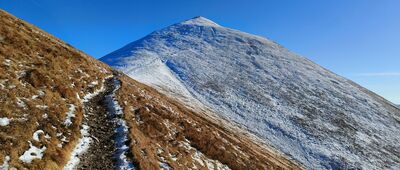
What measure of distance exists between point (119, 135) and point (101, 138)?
1877 mm

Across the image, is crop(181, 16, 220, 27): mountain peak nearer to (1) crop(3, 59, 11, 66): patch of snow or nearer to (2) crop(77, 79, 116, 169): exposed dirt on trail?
(2) crop(77, 79, 116, 169): exposed dirt on trail

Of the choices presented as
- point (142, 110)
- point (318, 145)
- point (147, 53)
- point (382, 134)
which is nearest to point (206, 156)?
point (142, 110)

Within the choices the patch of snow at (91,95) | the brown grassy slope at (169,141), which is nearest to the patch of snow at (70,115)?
the patch of snow at (91,95)

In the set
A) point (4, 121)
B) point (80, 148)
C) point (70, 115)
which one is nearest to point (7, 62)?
point (70, 115)

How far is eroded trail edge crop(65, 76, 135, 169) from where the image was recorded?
71.8ft

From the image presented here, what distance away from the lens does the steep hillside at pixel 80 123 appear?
69.3 feet

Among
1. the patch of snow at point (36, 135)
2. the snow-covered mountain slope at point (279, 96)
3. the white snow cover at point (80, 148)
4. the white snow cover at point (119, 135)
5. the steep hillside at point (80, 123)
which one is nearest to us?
the white snow cover at point (80, 148)

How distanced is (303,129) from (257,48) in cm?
7416

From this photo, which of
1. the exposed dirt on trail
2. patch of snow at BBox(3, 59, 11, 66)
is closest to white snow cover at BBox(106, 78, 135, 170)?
the exposed dirt on trail

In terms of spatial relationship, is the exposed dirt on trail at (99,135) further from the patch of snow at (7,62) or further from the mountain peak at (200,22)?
the mountain peak at (200,22)

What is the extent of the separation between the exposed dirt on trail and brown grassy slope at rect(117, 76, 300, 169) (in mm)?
1631

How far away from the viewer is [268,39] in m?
170

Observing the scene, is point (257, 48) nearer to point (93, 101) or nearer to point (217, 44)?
point (217, 44)

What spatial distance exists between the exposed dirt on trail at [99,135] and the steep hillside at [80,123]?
0.20 feet
